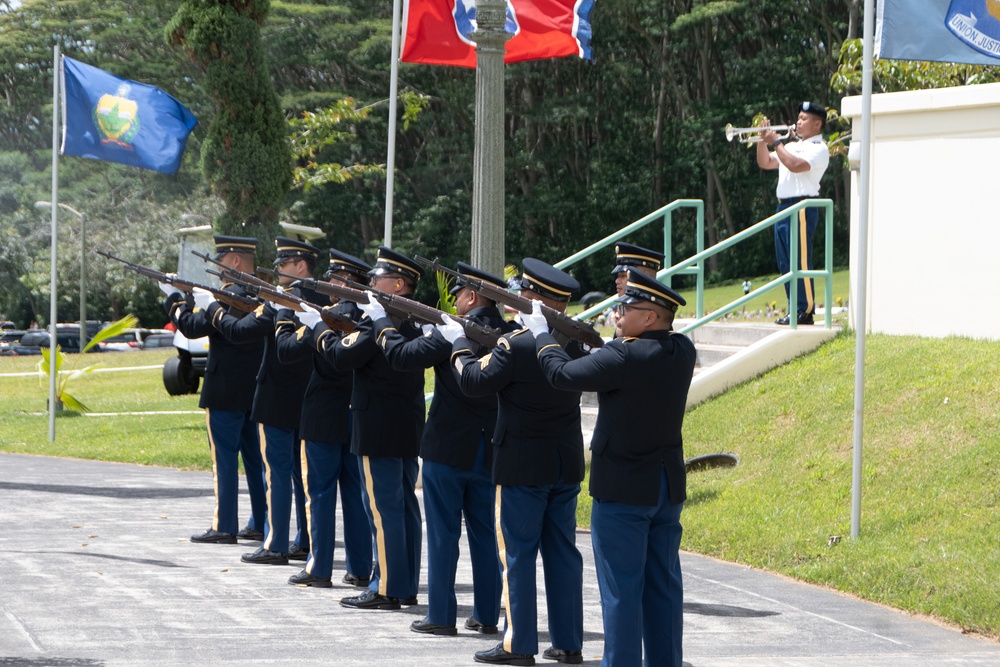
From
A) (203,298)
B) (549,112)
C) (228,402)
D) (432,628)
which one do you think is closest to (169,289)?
(203,298)

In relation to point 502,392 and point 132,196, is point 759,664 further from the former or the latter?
point 132,196

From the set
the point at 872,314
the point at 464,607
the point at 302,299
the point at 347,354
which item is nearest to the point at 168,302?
the point at 302,299

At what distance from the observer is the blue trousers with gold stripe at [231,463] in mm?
9719

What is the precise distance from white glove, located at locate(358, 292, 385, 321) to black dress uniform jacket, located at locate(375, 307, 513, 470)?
28cm

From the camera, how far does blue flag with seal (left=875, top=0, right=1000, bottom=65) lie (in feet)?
29.3

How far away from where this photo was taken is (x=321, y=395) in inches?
326

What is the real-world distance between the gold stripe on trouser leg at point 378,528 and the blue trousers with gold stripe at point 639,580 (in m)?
1.94

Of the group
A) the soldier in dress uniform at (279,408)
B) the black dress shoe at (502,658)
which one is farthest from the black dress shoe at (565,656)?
the soldier in dress uniform at (279,408)

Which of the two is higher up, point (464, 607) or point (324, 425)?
point (324, 425)

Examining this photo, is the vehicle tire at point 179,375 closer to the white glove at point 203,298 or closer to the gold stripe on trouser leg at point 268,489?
the white glove at point 203,298

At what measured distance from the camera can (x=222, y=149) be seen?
18328 millimetres

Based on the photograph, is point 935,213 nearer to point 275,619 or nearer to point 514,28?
point 514,28

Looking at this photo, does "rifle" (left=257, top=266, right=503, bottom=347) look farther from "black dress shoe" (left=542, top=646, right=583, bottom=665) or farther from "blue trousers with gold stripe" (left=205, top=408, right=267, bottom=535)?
"blue trousers with gold stripe" (left=205, top=408, right=267, bottom=535)

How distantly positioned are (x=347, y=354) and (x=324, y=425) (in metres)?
0.76
